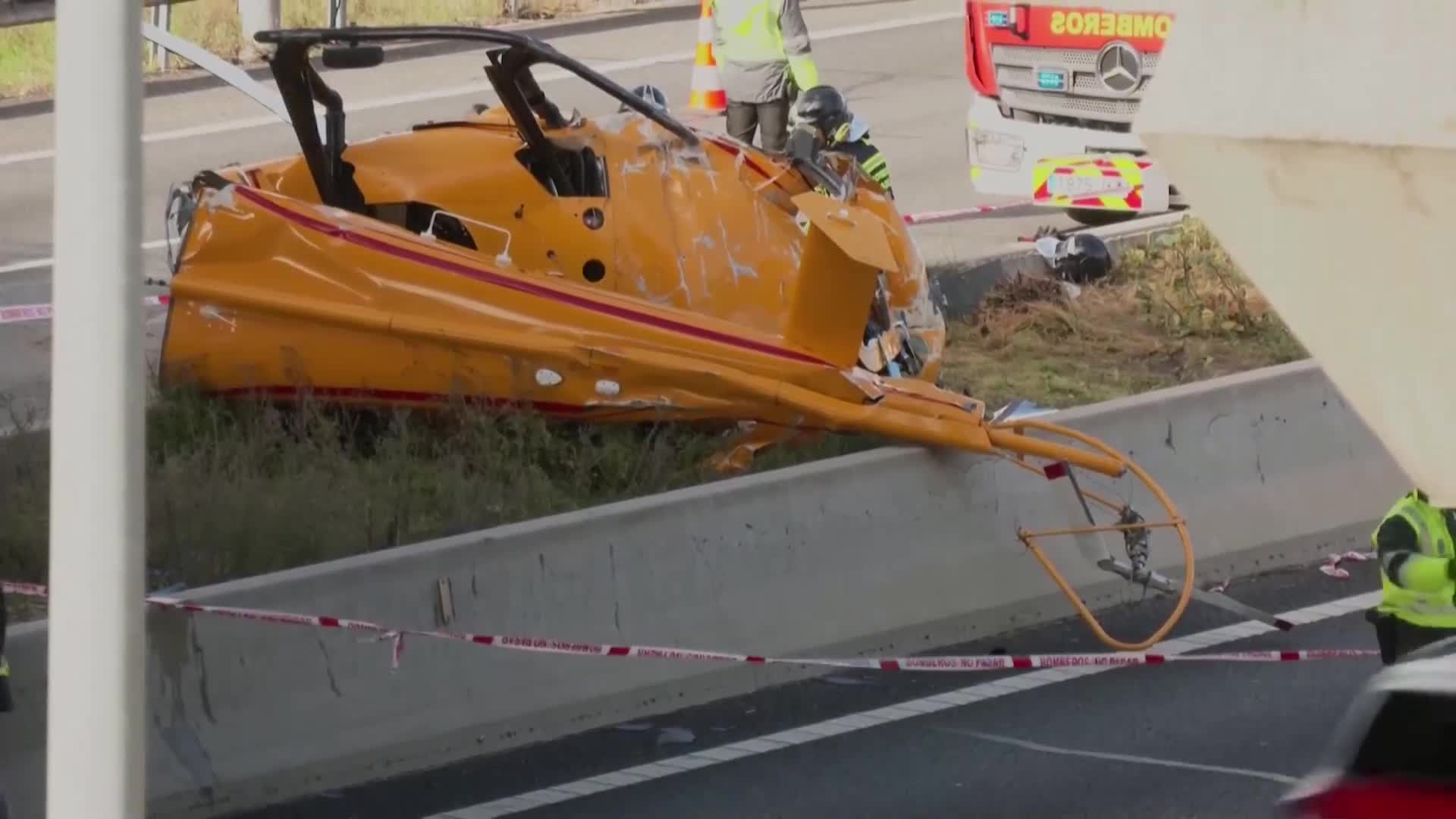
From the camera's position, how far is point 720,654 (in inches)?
301

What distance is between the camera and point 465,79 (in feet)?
69.2

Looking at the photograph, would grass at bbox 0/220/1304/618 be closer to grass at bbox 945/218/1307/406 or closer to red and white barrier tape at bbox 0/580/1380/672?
red and white barrier tape at bbox 0/580/1380/672

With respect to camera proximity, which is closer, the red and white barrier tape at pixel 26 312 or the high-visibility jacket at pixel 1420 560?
the high-visibility jacket at pixel 1420 560

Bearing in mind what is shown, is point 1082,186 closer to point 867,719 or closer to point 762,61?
point 762,61

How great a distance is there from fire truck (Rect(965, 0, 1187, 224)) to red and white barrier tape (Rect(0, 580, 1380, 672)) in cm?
743

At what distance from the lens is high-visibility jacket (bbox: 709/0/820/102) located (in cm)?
1430

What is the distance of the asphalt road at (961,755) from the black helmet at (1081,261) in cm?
552

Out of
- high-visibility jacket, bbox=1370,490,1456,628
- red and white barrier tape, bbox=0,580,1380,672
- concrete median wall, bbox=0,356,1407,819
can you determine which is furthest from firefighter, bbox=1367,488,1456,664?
concrete median wall, bbox=0,356,1407,819

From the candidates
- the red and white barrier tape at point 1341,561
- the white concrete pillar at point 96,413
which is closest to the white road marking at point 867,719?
the red and white barrier tape at point 1341,561

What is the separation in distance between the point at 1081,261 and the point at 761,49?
98.0 inches

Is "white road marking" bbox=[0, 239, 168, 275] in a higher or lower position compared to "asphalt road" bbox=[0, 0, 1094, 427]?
lower

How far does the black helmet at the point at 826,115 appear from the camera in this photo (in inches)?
490

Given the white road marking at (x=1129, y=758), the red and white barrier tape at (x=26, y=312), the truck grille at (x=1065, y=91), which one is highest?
the truck grille at (x=1065, y=91)

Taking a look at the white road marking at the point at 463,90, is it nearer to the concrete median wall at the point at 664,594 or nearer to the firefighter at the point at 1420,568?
the concrete median wall at the point at 664,594
